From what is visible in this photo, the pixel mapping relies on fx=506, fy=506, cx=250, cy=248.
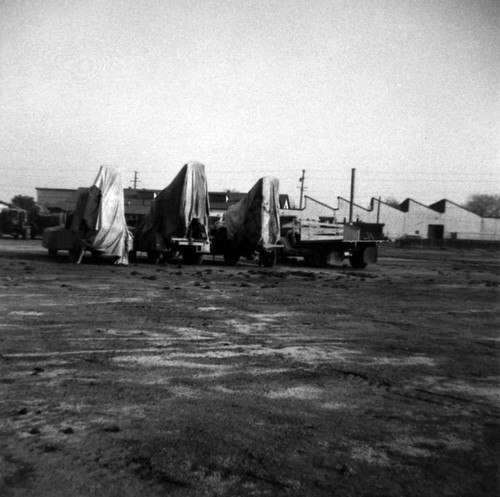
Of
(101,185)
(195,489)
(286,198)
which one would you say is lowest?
(195,489)

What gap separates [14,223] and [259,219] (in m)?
29.8

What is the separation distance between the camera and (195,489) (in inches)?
114

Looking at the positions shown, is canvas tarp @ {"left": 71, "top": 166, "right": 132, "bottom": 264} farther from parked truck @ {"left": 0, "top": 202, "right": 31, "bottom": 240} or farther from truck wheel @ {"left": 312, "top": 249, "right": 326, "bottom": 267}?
parked truck @ {"left": 0, "top": 202, "right": 31, "bottom": 240}

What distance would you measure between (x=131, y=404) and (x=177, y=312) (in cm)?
473

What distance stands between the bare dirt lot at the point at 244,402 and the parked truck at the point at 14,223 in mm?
35830

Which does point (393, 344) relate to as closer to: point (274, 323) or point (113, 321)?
point (274, 323)

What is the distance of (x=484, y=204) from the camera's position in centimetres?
10725

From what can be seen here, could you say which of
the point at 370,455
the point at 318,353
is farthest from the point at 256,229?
the point at 370,455

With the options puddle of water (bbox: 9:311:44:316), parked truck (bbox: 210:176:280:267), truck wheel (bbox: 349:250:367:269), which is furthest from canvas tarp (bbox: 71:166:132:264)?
puddle of water (bbox: 9:311:44:316)

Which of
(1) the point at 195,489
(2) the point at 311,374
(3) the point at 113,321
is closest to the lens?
(1) the point at 195,489

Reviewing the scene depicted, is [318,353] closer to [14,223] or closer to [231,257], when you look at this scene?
[231,257]

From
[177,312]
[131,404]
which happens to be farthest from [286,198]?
[131,404]

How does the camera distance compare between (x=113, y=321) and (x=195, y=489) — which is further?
(x=113, y=321)

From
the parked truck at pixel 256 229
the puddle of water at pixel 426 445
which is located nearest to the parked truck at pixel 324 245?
the parked truck at pixel 256 229
